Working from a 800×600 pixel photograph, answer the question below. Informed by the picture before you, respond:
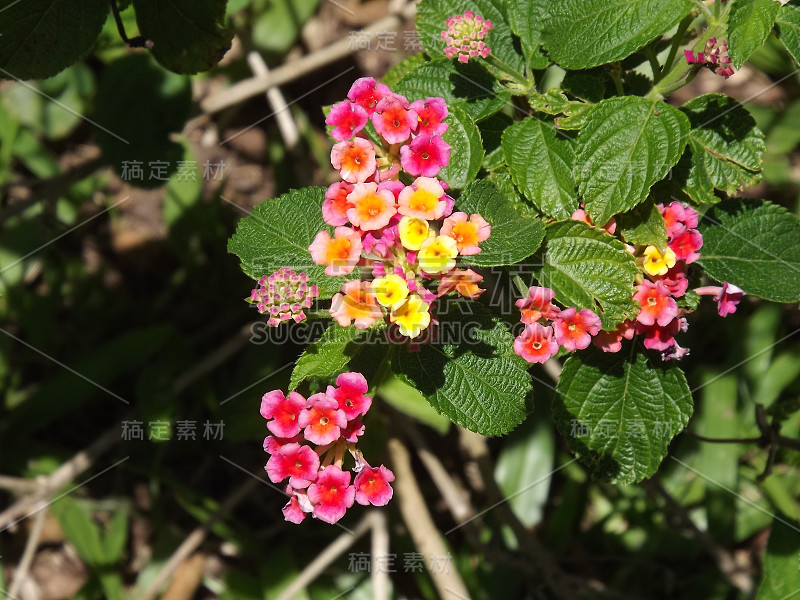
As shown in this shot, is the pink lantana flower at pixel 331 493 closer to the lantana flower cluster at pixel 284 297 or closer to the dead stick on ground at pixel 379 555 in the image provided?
the lantana flower cluster at pixel 284 297

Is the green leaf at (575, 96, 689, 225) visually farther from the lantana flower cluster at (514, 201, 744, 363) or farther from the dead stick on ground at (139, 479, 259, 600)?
the dead stick on ground at (139, 479, 259, 600)

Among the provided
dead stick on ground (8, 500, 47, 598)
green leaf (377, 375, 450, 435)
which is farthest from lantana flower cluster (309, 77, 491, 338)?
dead stick on ground (8, 500, 47, 598)

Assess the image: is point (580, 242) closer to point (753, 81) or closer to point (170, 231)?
point (170, 231)

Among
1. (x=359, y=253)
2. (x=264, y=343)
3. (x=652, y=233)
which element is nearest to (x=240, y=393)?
(x=264, y=343)

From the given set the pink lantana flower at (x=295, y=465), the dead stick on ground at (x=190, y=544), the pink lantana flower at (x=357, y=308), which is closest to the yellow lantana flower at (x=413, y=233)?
the pink lantana flower at (x=357, y=308)

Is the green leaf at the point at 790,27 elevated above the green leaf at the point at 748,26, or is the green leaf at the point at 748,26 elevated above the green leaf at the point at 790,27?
the green leaf at the point at 748,26

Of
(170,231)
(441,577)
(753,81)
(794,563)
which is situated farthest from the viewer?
(753,81)
